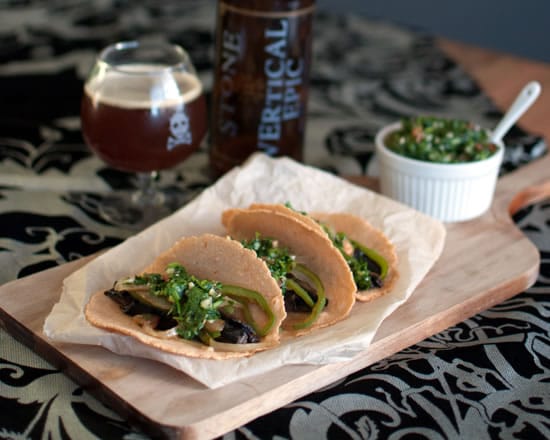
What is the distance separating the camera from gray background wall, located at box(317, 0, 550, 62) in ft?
12.2

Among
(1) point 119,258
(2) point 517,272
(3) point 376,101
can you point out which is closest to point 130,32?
(3) point 376,101

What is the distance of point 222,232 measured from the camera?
1.79m

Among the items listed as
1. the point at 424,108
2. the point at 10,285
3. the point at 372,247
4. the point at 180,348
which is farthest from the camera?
the point at 424,108

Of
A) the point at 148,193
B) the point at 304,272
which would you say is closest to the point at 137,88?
the point at 148,193

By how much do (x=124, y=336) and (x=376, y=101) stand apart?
1.59m

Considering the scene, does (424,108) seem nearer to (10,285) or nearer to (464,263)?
(464,263)

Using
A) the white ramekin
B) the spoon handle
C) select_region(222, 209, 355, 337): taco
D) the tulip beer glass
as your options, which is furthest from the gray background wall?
select_region(222, 209, 355, 337): taco

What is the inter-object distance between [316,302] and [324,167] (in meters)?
0.85

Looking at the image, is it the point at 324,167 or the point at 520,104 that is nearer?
the point at 520,104

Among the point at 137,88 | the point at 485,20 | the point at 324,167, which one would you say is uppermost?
the point at 137,88

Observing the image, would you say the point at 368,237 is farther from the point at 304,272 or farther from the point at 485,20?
the point at 485,20

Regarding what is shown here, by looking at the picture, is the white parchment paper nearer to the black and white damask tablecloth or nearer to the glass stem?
the black and white damask tablecloth

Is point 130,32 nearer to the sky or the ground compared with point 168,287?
nearer to the ground

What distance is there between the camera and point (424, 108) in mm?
2686
